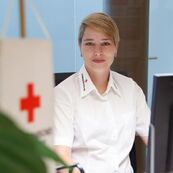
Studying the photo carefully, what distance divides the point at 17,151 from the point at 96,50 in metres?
1.37

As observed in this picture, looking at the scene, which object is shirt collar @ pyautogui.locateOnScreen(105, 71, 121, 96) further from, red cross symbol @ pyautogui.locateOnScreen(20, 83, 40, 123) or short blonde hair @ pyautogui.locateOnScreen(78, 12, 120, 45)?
red cross symbol @ pyautogui.locateOnScreen(20, 83, 40, 123)

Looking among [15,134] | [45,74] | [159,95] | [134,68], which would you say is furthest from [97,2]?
[15,134]

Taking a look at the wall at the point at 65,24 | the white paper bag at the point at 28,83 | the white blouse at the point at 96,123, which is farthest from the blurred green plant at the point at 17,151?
the wall at the point at 65,24

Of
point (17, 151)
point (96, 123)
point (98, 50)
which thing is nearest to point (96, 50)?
point (98, 50)

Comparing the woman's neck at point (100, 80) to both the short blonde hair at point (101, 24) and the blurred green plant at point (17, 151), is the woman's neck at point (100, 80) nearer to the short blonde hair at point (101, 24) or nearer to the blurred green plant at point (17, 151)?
the short blonde hair at point (101, 24)

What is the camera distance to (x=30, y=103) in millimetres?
619

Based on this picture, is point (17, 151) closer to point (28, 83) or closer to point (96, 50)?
point (28, 83)

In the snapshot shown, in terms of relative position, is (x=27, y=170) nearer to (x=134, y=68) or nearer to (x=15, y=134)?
(x=15, y=134)

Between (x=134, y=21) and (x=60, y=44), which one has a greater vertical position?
(x=134, y=21)

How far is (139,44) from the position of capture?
3186mm

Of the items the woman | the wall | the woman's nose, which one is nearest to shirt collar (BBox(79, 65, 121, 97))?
the woman

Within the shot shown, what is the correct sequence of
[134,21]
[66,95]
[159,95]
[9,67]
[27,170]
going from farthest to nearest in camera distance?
[134,21] → [66,95] → [159,95] → [9,67] → [27,170]

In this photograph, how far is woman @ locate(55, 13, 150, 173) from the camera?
A: 1608mm

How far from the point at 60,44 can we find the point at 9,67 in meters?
2.75
